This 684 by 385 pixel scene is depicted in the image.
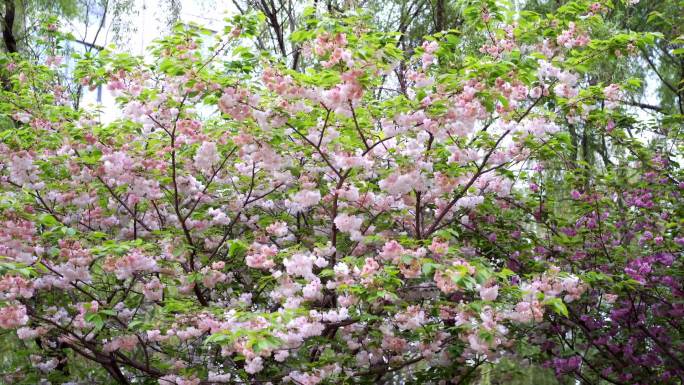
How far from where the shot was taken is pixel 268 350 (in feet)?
A: 8.07

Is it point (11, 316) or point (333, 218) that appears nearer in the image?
point (11, 316)

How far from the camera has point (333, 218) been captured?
357 centimetres

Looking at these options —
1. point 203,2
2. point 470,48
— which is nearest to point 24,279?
point 470,48

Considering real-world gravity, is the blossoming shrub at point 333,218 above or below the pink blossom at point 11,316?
above

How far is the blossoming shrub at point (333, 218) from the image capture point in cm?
312

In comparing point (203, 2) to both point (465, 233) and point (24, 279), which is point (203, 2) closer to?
point (465, 233)

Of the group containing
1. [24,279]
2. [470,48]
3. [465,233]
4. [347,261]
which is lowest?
[24,279]

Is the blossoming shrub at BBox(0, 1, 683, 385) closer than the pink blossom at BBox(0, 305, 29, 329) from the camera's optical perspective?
No

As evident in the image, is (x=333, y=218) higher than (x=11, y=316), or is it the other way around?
(x=333, y=218)

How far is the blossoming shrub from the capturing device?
10.2ft

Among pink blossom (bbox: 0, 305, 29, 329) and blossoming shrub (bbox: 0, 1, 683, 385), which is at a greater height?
blossoming shrub (bbox: 0, 1, 683, 385)

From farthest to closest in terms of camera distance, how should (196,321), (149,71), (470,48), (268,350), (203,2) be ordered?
1. (203,2)
2. (470,48)
3. (149,71)
4. (196,321)
5. (268,350)

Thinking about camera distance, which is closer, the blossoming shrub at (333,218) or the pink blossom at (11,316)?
the pink blossom at (11,316)

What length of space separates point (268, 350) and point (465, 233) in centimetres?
213
